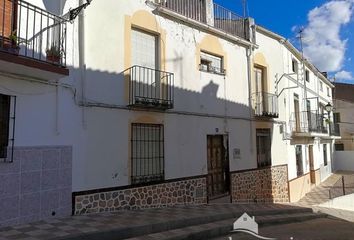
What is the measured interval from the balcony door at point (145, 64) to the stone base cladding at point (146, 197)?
2.53 meters

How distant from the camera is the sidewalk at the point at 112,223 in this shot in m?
6.36

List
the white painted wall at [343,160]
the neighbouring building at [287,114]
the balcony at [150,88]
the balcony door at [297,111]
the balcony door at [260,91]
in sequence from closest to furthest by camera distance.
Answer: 1. the balcony at [150,88]
2. the balcony door at [260,91]
3. the neighbouring building at [287,114]
4. the balcony door at [297,111]
5. the white painted wall at [343,160]

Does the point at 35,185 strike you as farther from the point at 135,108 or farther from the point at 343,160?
the point at 343,160

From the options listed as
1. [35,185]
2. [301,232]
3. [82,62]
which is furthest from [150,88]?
[301,232]

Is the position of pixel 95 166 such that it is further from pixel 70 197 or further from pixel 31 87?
pixel 31 87

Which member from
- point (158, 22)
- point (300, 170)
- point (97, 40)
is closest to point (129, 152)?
point (97, 40)

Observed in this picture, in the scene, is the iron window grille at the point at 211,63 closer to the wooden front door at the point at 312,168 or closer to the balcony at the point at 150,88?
the balcony at the point at 150,88

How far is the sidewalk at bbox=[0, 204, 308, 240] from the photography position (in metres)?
6.36

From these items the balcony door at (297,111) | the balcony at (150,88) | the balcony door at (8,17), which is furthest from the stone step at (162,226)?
the balcony door at (297,111)

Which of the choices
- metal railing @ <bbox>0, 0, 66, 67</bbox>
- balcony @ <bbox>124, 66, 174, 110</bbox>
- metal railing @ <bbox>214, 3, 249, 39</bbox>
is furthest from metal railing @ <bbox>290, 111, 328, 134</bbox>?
metal railing @ <bbox>0, 0, 66, 67</bbox>

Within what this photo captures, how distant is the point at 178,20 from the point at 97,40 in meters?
3.47

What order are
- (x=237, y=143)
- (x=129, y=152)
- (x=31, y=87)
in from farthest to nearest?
(x=237, y=143) → (x=129, y=152) → (x=31, y=87)

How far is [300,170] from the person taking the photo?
19.4m

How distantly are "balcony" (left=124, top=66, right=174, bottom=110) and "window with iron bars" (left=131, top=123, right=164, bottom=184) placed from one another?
0.65 meters
